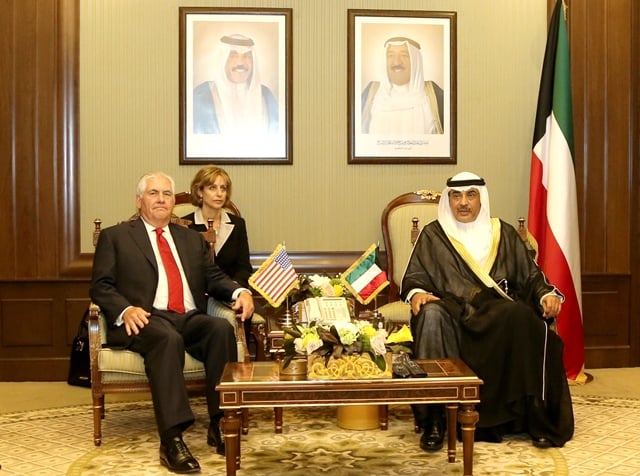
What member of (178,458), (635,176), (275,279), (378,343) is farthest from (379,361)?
(635,176)

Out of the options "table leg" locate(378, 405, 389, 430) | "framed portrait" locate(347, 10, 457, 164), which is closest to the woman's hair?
"framed portrait" locate(347, 10, 457, 164)

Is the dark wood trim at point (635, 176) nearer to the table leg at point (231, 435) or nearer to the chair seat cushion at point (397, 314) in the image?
the chair seat cushion at point (397, 314)

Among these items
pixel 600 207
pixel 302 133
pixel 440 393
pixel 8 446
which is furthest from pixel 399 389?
pixel 600 207

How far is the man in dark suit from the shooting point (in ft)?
12.1

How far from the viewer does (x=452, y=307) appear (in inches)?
167

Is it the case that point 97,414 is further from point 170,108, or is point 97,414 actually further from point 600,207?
point 600,207

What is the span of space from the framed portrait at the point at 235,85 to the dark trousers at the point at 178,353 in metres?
1.81

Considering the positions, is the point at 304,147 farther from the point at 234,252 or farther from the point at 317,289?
the point at 317,289

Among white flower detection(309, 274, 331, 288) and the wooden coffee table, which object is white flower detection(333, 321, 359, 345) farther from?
white flower detection(309, 274, 331, 288)

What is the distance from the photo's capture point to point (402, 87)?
581 centimetres

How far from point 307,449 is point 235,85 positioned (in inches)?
110

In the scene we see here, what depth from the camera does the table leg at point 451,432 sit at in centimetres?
374

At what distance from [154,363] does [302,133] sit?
249 cm

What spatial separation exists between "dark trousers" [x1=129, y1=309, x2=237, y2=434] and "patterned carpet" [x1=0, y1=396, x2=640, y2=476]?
0.86 ft
